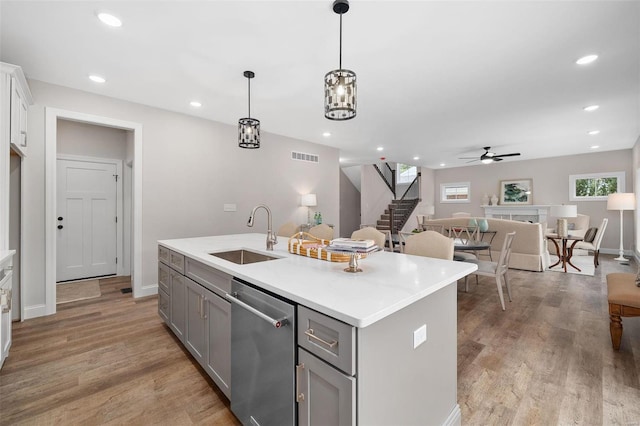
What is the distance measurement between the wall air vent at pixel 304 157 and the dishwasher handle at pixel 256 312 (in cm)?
441

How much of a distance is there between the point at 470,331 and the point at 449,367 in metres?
1.44

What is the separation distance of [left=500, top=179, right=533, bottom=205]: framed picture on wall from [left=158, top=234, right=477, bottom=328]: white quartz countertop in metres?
8.64

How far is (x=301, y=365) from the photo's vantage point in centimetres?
114

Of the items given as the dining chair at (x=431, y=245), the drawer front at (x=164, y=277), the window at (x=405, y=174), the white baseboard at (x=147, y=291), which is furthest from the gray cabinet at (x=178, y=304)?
the window at (x=405, y=174)

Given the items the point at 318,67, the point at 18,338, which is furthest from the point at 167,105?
the point at 18,338

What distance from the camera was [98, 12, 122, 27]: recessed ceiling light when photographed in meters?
2.09

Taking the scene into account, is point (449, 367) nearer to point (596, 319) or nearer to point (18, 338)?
point (596, 319)

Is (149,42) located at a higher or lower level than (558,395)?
higher

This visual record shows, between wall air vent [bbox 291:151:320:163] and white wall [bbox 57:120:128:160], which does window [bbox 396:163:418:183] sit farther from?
white wall [bbox 57:120:128:160]

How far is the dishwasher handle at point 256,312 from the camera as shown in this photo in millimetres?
1204

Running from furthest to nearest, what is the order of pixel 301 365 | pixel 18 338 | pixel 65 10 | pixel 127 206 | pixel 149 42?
pixel 127 206
pixel 18 338
pixel 149 42
pixel 65 10
pixel 301 365

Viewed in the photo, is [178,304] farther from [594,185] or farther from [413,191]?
[594,185]

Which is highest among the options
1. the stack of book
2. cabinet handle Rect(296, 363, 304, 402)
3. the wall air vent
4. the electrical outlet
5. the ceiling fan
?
the ceiling fan

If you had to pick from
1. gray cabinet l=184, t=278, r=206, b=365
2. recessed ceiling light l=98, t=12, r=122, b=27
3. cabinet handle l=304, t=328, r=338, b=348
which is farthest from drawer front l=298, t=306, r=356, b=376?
recessed ceiling light l=98, t=12, r=122, b=27
